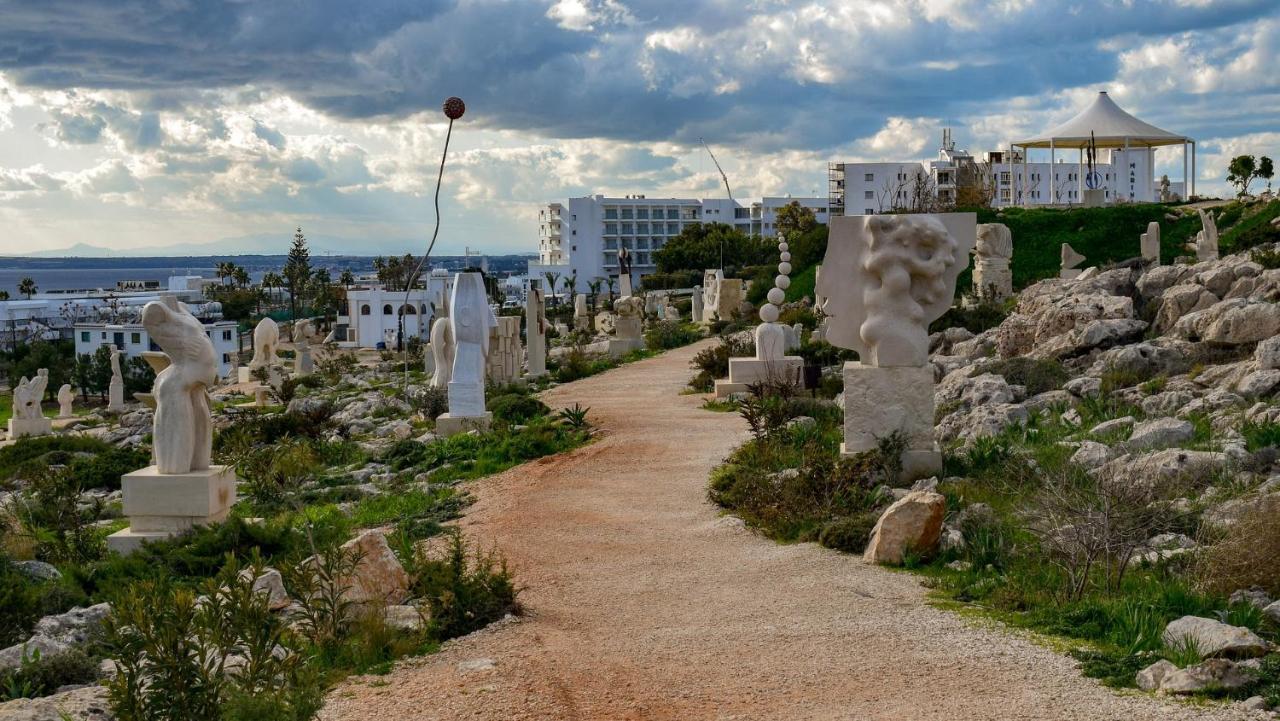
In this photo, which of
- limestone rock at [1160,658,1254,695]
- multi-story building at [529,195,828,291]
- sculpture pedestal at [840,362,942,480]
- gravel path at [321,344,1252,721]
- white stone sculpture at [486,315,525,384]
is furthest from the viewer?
multi-story building at [529,195,828,291]

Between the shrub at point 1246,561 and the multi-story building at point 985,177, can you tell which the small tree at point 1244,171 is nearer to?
the multi-story building at point 985,177

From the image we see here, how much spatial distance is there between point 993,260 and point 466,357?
18.3 meters

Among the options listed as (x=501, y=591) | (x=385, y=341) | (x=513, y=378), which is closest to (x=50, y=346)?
(x=385, y=341)

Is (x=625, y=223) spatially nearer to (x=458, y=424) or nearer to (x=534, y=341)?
(x=534, y=341)

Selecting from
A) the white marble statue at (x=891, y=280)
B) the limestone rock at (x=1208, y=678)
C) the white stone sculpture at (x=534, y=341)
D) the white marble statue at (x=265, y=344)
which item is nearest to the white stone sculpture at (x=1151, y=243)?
the white stone sculpture at (x=534, y=341)

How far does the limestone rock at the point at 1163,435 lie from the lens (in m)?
11.6

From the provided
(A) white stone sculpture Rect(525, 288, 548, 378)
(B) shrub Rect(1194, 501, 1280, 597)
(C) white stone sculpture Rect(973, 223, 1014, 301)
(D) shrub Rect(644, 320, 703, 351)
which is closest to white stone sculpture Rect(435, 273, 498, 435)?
(A) white stone sculpture Rect(525, 288, 548, 378)

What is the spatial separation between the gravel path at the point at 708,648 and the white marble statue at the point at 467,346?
645 centimetres

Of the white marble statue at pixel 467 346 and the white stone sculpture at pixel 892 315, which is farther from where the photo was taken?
the white marble statue at pixel 467 346

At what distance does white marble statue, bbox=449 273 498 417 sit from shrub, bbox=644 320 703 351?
608 inches

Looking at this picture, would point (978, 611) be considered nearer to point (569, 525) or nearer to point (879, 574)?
point (879, 574)

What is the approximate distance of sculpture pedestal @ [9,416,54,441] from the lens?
3177 cm

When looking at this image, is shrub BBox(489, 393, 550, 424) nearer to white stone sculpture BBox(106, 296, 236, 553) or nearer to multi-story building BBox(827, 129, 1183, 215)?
white stone sculpture BBox(106, 296, 236, 553)

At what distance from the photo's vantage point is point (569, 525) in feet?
36.8
